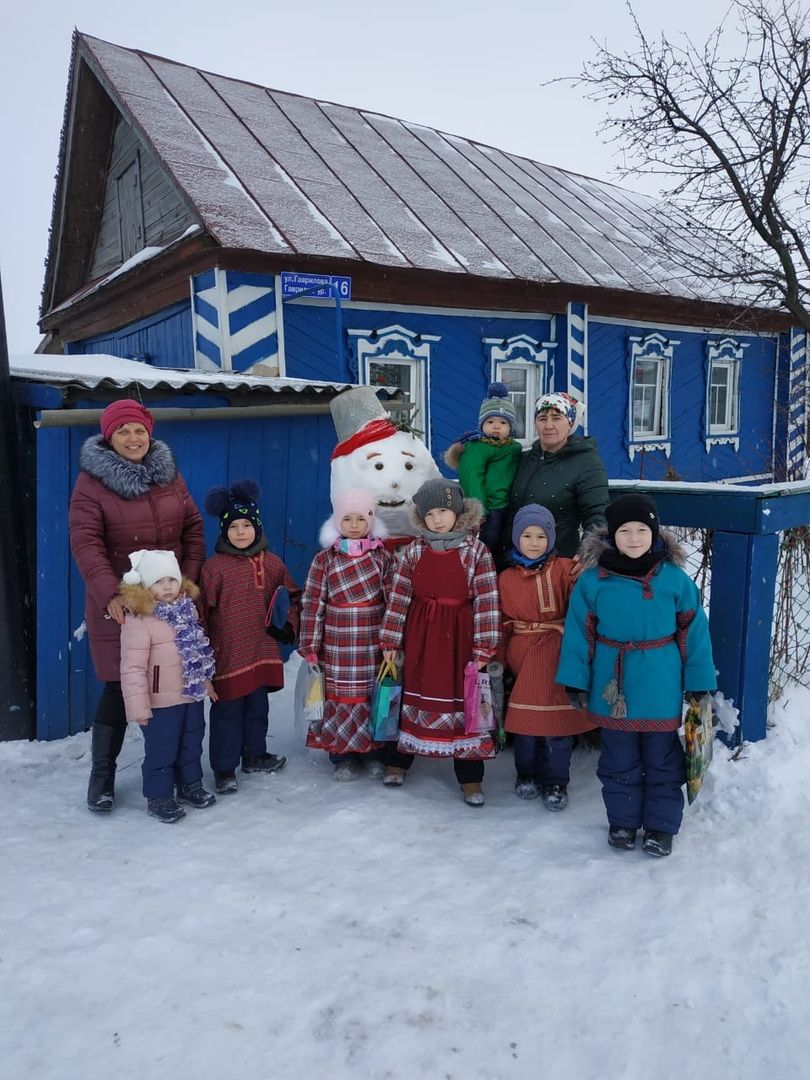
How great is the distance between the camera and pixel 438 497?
2.95m

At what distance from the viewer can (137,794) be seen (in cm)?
312

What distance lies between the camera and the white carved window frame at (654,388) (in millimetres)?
10711

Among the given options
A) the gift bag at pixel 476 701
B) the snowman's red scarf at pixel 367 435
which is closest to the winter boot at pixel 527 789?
the gift bag at pixel 476 701

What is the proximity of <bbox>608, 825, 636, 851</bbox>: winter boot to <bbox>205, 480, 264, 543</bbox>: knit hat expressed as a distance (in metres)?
1.83

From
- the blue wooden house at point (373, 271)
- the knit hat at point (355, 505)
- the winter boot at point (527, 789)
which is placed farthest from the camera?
the blue wooden house at point (373, 271)

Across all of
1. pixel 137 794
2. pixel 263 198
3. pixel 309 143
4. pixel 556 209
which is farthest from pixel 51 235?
pixel 137 794

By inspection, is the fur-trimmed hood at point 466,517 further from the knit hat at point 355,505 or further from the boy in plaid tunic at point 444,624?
the knit hat at point 355,505

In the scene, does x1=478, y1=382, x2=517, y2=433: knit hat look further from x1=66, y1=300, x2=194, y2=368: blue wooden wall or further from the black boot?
x1=66, y1=300, x2=194, y2=368: blue wooden wall

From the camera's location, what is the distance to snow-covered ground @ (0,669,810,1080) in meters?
1.77

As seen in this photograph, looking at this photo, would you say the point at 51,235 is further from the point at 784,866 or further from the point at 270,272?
the point at 784,866

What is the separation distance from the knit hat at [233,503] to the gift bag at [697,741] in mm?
1847

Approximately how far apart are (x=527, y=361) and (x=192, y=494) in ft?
20.4

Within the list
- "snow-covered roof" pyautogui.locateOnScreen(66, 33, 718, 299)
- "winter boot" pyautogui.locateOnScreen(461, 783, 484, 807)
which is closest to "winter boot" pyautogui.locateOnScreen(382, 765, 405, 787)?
"winter boot" pyautogui.locateOnScreen(461, 783, 484, 807)

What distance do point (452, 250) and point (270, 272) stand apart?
7.97 ft
